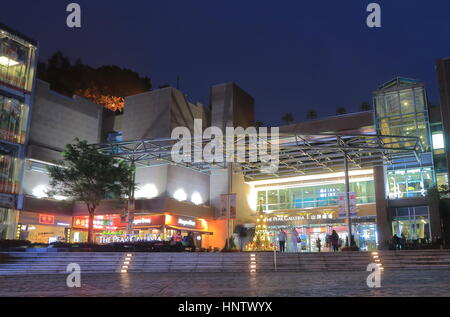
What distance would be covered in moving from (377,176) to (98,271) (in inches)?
955

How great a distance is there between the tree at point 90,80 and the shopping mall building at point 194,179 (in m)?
29.9

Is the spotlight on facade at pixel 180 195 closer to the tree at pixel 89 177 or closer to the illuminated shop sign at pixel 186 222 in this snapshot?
the illuminated shop sign at pixel 186 222

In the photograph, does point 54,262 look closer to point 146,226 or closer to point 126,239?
point 126,239

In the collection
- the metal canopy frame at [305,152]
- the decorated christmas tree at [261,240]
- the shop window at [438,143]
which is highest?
the shop window at [438,143]

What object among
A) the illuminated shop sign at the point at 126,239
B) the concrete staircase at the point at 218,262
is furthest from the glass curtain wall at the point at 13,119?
the concrete staircase at the point at 218,262

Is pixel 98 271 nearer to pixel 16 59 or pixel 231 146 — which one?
pixel 231 146

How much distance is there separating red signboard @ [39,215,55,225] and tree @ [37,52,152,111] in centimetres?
3552

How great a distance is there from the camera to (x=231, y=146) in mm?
32125

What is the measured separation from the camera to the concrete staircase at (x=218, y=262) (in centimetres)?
2153

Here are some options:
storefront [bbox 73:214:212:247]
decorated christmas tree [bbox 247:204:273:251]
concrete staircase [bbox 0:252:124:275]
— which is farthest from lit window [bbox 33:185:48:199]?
decorated christmas tree [bbox 247:204:273:251]

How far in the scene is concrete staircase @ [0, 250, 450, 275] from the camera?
70.6ft

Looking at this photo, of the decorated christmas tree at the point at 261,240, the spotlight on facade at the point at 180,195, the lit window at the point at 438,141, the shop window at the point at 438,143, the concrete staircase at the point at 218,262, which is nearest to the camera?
the concrete staircase at the point at 218,262

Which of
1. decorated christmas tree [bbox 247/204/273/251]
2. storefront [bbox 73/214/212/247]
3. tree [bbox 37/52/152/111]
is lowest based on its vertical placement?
decorated christmas tree [bbox 247/204/273/251]

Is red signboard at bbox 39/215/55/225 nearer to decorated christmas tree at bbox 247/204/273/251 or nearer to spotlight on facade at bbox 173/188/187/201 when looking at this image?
spotlight on facade at bbox 173/188/187/201
